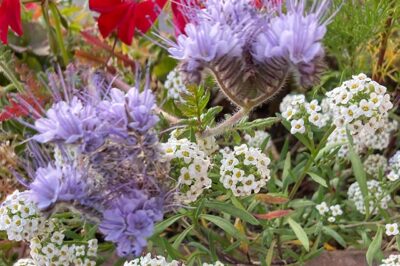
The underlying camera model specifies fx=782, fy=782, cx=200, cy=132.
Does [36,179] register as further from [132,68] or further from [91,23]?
[91,23]

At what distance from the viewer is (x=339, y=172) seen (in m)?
1.04

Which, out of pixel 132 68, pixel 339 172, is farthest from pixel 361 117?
pixel 132 68

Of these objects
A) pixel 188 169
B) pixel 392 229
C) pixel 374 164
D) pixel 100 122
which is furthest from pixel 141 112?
pixel 374 164

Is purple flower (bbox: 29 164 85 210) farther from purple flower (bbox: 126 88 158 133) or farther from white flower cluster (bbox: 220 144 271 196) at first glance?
white flower cluster (bbox: 220 144 271 196)

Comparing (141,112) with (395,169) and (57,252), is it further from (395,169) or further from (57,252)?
(395,169)

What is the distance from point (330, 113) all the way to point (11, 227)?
0.43 meters

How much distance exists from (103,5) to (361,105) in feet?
1.25

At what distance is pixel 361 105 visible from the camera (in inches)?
30.2

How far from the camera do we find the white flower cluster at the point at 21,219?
2.50 feet

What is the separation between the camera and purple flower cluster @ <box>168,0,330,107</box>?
23.7 inches

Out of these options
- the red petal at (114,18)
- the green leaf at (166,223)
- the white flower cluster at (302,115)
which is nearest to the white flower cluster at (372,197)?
the white flower cluster at (302,115)

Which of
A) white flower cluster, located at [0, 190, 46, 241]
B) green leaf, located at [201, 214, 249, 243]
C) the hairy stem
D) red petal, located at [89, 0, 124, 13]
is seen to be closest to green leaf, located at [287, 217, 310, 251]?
green leaf, located at [201, 214, 249, 243]

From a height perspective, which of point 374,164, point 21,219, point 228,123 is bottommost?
point 374,164

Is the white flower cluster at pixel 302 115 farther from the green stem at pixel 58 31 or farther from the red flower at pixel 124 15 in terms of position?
the green stem at pixel 58 31
